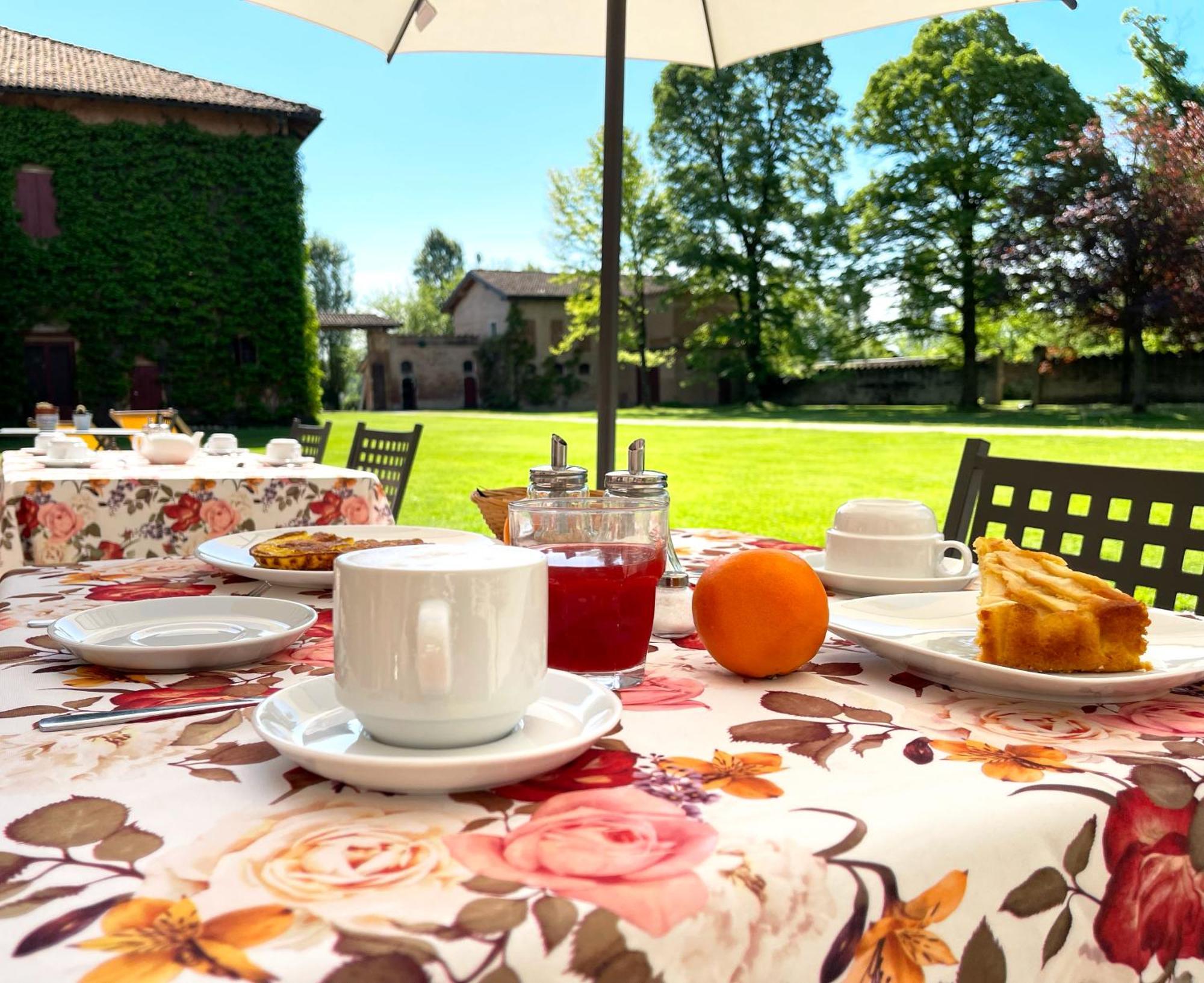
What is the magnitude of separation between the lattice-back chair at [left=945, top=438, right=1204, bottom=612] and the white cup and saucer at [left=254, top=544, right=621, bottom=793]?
82 centimetres

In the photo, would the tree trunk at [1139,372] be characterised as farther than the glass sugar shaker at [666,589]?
Yes

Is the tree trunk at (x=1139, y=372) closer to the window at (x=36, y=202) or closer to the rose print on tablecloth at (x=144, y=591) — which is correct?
the rose print on tablecloth at (x=144, y=591)

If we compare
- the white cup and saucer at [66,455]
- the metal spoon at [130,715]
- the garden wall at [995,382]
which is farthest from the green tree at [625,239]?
the metal spoon at [130,715]

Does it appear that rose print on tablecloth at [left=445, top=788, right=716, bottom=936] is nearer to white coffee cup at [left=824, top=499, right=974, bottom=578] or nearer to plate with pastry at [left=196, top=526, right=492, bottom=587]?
plate with pastry at [left=196, top=526, right=492, bottom=587]

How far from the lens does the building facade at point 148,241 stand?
44.2 feet

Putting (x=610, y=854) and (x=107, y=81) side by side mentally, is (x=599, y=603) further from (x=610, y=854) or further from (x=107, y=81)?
(x=107, y=81)

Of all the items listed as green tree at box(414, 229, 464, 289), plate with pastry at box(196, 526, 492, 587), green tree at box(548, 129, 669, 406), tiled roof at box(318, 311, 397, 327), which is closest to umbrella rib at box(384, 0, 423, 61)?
plate with pastry at box(196, 526, 492, 587)

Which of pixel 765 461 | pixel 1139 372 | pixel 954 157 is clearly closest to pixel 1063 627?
pixel 765 461

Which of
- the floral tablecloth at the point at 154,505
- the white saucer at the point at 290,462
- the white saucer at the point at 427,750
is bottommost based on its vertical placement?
the floral tablecloth at the point at 154,505

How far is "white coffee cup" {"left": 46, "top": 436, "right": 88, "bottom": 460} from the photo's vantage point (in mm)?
2723

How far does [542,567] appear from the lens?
471 millimetres

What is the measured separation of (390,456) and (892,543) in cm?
244

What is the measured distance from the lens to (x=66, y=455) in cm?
275

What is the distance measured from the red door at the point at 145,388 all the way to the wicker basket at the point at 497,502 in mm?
14347
